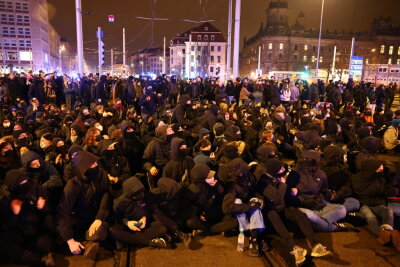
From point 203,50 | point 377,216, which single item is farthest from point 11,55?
point 377,216

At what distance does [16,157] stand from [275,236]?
180 inches

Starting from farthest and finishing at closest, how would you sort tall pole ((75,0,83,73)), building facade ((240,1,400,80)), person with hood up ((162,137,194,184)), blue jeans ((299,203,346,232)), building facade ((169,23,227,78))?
1. building facade ((240,1,400,80))
2. building facade ((169,23,227,78))
3. tall pole ((75,0,83,73))
4. person with hood up ((162,137,194,184))
5. blue jeans ((299,203,346,232))

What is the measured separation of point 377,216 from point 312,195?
1.17 metres

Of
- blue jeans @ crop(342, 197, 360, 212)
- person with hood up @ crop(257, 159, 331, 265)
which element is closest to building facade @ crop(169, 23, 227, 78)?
blue jeans @ crop(342, 197, 360, 212)

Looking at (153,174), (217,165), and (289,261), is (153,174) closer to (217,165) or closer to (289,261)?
(217,165)

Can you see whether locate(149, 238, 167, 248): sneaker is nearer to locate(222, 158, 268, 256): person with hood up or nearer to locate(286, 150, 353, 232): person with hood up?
locate(222, 158, 268, 256): person with hood up

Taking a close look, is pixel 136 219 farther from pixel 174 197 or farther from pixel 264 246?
pixel 264 246

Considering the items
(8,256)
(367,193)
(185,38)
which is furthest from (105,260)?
(185,38)

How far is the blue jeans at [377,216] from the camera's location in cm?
561

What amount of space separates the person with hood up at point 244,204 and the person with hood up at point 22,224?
8.57 feet

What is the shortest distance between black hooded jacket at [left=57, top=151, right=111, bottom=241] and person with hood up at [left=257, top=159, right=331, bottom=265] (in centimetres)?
240

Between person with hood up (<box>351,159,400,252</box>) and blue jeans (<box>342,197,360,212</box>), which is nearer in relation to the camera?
person with hood up (<box>351,159,400,252</box>)

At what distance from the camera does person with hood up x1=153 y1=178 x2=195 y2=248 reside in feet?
17.4

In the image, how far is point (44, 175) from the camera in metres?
5.69
